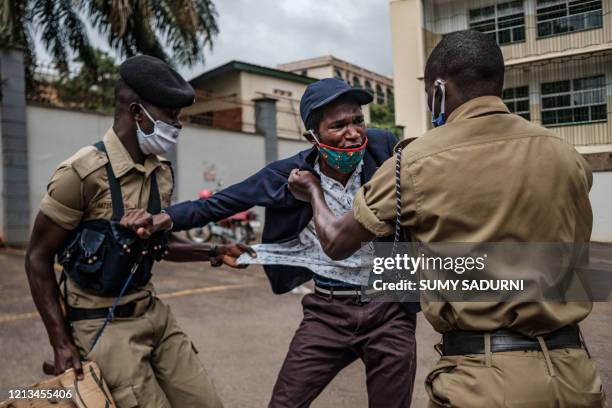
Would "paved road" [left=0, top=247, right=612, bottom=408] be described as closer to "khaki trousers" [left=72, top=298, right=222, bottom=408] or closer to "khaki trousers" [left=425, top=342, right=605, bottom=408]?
"khaki trousers" [left=72, top=298, right=222, bottom=408]

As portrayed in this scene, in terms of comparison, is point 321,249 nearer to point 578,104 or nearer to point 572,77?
point 578,104

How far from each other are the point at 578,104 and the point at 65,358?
7.68 feet

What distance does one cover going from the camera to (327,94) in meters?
2.39

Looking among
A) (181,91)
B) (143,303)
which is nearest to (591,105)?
(181,91)

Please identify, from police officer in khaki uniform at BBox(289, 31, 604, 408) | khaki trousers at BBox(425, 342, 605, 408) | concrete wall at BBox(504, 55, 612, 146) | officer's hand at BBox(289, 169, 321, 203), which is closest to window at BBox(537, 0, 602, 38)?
concrete wall at BBox(504, 55, 612, 146)

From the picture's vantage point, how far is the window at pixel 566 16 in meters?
2.63

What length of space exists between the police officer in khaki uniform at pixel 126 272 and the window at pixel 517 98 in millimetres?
1954

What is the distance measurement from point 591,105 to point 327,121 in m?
1.28

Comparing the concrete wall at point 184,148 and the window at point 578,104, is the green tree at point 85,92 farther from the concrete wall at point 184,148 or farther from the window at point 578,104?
the window at point 578,104

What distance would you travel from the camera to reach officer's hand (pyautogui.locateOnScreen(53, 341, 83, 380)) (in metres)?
2.07

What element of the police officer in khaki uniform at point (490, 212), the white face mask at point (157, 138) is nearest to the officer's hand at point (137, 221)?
the white face mask at point (157, 138)

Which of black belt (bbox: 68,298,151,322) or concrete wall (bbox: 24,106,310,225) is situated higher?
concrete wall (bbox: 24,106,310,225)

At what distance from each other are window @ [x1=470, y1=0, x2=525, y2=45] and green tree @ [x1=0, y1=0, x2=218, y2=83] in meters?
8.07

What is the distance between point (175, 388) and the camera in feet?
7.57
